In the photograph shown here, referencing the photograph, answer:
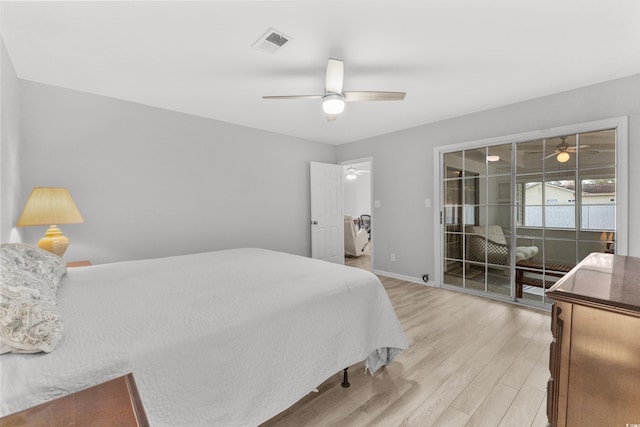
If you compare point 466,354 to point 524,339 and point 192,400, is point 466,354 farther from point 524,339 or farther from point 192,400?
point 192,400

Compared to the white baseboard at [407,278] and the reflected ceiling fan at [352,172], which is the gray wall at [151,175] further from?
the reflected ceiling fan at [352,172]

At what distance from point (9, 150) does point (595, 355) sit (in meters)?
3.60

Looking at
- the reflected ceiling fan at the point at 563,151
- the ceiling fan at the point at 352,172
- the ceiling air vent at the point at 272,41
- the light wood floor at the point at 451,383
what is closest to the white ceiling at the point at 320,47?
the ceiling air vent at the point at 272,41

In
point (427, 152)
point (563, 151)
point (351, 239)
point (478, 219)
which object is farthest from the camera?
point (351, 239)

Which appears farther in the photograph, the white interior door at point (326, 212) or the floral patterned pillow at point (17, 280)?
the white interior door at point (326, 212)

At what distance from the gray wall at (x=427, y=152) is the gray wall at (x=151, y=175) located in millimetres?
1562

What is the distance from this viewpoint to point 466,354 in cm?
222

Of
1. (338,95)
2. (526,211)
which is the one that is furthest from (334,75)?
(526,211)

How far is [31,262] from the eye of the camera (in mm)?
1455

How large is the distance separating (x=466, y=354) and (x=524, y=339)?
0.67 m

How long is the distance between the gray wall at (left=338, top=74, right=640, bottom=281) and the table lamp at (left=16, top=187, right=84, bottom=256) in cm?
389

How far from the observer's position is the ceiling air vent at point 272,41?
1927 millimetres

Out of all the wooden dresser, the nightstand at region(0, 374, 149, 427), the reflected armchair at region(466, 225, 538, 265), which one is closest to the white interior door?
the reflected armchair at region(466, 225, 538, 265)

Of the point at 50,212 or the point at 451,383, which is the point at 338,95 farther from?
the point at 50,212
